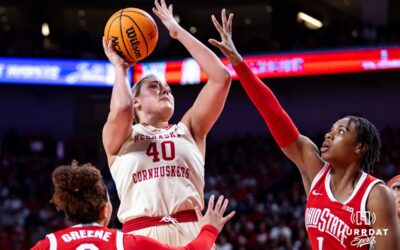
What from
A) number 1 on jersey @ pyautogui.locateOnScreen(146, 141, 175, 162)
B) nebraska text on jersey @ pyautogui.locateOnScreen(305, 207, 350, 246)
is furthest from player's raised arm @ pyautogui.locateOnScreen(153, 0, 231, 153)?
nebraska text on jersey @ pyautogui.locateOnScreen(305, 207, 350, 246)

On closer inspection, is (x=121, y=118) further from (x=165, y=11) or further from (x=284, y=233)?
(x=284, y=233)

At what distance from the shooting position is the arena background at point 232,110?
15.1m

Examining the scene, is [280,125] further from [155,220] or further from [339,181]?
[155,220]

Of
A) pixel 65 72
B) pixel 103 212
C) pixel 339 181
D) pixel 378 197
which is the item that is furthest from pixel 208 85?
→ pixel 65 72

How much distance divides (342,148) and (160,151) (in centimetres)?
101

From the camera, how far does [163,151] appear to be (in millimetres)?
3846

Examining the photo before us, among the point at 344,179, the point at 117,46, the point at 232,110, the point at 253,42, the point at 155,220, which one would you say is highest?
the point at 253,42

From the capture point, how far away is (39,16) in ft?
74.0

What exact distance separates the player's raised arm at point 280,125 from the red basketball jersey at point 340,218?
15 centimetres

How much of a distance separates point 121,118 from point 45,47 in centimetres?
1674

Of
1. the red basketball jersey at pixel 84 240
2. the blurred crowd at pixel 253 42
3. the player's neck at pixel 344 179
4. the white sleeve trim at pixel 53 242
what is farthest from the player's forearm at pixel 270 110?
the blurred crowd at pixel 253 42

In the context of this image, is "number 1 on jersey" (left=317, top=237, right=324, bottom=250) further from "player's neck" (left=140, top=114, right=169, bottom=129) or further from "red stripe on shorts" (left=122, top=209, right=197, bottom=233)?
"player's neck" (left=140, top=114, right=169, bottom=129)

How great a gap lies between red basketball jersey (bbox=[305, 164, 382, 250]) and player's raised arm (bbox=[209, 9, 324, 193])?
146 mm

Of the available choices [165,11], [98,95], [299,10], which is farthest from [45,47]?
[165,11]
